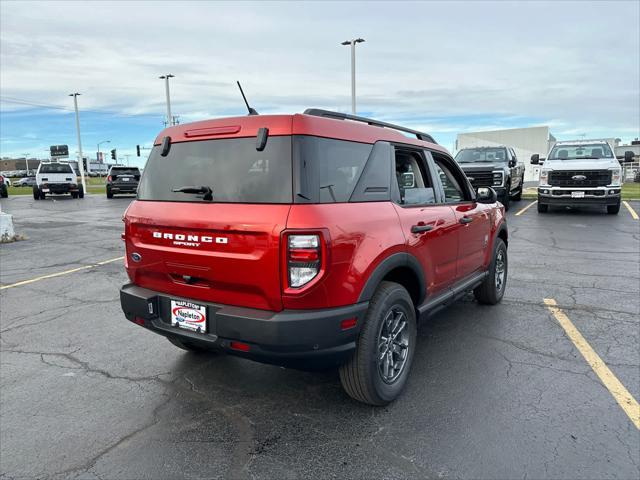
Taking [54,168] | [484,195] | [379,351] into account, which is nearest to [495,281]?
[484,195]

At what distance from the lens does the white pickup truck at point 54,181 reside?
25375 millimetres

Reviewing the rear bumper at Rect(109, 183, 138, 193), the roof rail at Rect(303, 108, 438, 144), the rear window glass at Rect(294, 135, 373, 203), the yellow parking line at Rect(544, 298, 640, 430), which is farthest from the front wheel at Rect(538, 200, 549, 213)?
the rear bumper at Rect(109, 183, 138, 193)

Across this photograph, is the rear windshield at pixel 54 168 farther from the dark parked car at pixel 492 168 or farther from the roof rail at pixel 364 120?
the roof rail at pixel 364 120

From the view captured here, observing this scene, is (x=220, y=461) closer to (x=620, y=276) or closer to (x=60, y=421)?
(x=60, y=421)

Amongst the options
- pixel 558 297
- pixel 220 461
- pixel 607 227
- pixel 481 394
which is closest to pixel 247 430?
pixel 220 461

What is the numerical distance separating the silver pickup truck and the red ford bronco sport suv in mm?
11801

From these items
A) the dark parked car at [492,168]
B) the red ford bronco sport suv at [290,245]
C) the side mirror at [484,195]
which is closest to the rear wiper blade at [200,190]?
the red ford bronco sport suv at [290,245]

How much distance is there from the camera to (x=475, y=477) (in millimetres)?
2439

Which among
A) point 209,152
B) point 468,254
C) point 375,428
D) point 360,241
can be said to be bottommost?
point 375,428

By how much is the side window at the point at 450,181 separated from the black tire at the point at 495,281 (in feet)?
3.25

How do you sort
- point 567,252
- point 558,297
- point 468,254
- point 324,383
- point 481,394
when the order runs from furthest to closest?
1. point 567,252
2. point 558,297
3. point 468,254
4. point 324,383
5. point 481,394

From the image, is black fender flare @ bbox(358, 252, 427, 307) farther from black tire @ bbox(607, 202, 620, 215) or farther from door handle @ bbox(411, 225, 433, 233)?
black tire @ bbox(607, 202, 620, 215)

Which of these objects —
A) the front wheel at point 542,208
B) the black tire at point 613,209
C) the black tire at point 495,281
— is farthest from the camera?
the front wheel at point 542,208

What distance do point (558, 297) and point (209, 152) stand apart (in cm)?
464
